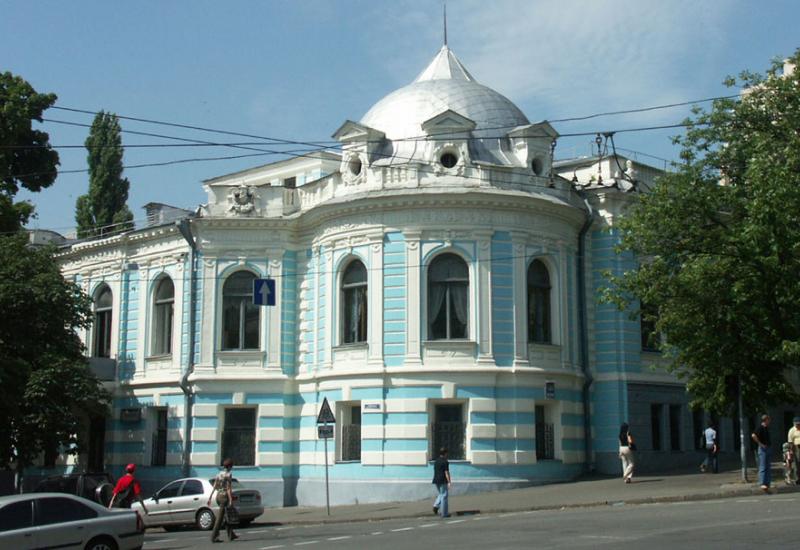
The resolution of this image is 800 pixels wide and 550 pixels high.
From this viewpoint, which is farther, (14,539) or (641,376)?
(641,376)

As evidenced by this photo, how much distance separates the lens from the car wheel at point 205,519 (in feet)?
85.6

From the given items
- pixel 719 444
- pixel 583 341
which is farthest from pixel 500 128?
pixel 719 444

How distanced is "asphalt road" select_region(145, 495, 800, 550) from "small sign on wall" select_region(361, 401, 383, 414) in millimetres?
5661

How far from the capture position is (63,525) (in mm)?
16828

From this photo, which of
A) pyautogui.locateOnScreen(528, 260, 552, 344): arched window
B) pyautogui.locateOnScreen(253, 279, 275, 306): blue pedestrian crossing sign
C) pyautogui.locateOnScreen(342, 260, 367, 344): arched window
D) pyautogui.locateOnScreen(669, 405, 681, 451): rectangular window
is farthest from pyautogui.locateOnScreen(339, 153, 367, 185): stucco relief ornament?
pyautogui.locateOnScreen(669, 405, 681, 451): rectangular window

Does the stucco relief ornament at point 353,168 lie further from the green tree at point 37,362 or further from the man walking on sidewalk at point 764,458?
the man walking on sidewalk at point 764,458

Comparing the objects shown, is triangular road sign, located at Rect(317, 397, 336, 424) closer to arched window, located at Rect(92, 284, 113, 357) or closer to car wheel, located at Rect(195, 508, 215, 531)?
car wheel, located at Rect(195, 508, 215, 531)

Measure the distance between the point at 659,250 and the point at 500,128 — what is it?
23.7 feet

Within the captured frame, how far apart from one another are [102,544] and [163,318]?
19225mm

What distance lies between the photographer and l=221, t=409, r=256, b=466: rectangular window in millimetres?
33031

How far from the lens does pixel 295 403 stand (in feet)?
109

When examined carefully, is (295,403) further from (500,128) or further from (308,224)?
(500,128)

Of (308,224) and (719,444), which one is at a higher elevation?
(308,224)

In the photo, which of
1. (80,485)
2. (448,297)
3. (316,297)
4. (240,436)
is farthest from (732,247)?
(80,485)
